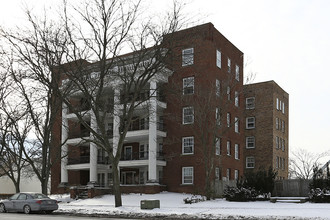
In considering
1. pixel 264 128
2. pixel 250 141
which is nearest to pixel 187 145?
pixel 250 141

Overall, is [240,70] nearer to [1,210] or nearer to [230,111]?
[230,111]

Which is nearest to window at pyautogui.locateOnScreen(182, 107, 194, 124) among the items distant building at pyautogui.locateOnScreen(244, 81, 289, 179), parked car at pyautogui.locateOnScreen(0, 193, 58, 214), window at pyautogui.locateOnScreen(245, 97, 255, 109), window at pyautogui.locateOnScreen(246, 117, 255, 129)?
distant building at pyautogui.locateOnScreen(244, 81, 289, 179)

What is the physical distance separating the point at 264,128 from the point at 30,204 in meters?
38.0

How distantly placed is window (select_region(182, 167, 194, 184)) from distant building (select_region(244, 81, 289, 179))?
18.0 metres

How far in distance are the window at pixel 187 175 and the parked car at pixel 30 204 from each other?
1629 cm

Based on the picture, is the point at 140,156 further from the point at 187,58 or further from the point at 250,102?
the point at 250,102

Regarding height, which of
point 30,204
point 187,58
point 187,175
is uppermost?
point 187,58

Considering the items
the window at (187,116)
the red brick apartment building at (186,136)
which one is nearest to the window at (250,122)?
the red brick apartment building at (186,136)

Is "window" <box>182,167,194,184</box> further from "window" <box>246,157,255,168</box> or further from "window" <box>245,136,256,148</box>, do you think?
"window" <box>245,136,256,148</box>

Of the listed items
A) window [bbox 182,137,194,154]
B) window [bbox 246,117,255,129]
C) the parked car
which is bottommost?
the parked car

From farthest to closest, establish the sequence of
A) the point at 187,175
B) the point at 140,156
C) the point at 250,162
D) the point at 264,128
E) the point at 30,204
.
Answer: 1. the point at 264,128
2. the point at 250,162
3. the point at 140,156
4. the point at 187,175
5. the point at 30,204

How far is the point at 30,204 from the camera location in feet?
81.9

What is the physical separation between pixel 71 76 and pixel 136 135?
579 inches

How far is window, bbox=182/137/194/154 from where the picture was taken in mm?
40062
